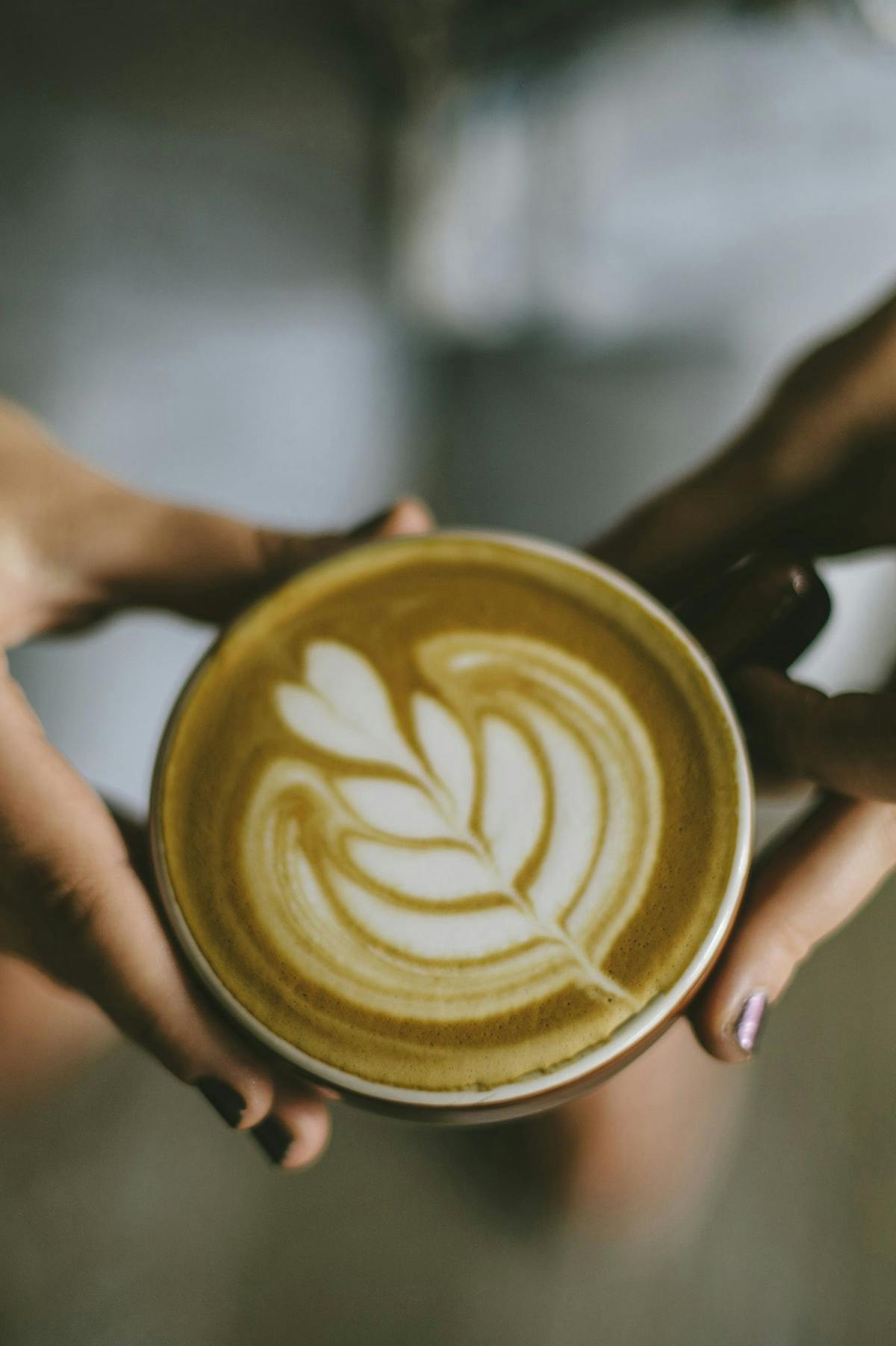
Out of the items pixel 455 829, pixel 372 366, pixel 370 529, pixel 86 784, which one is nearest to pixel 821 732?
pixel 455 829

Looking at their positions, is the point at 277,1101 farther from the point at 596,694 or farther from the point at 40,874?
the point at 596,694

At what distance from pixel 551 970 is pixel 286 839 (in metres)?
0.17

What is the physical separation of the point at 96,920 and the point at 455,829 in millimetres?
209

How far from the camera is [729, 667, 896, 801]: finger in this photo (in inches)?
21.1

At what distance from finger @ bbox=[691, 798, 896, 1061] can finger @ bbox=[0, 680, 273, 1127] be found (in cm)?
26

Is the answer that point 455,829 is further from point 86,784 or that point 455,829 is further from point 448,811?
point 86,784

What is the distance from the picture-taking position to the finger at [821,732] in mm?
537

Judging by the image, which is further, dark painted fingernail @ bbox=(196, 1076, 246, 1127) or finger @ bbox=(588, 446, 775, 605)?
finger @ bbox=(588, 446, 775, 605)

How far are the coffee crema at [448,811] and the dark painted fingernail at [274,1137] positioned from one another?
4.0 inches

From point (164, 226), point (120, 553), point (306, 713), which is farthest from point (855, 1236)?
point (164, 226)

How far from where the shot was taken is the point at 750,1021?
0.55m

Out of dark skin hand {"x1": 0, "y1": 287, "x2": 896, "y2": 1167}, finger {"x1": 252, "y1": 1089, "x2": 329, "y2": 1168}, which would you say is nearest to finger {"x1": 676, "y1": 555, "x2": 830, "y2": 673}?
dark skin hand {"x1": 0, "y1": 287, "x2": 896, "y2": 1167}

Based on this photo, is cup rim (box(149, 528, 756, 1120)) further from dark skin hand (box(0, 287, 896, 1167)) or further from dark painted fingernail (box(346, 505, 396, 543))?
dark painted fingernail (box(346, 505, 396, 543))

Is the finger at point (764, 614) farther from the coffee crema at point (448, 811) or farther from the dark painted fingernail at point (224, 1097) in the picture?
the dark painted fingernail at point (224, 1097)
